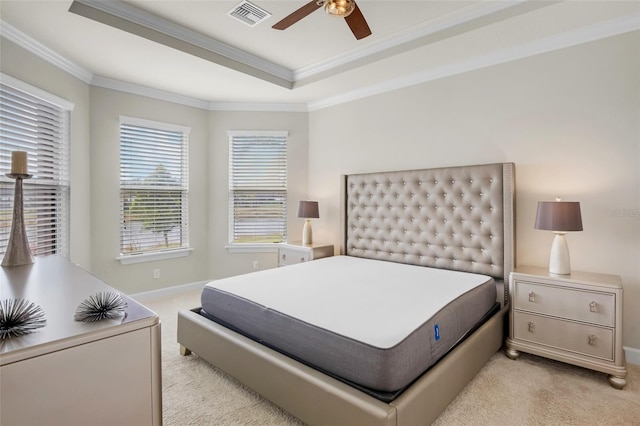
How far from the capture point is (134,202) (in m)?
4.06

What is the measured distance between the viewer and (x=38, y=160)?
3.00 metres

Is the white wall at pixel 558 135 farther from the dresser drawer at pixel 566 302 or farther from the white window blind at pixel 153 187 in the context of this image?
the white window blind at pixel 153 187

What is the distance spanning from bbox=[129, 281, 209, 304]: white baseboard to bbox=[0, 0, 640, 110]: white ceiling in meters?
2.56

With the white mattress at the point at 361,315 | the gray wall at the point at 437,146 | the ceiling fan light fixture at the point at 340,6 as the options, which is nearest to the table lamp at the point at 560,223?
the gray wall at the point at 437,146

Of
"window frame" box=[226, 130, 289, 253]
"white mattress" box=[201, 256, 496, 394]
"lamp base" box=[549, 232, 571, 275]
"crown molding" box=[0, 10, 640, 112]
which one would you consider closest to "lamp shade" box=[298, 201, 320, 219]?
"window frame" box=[226, 130, 289, 253]

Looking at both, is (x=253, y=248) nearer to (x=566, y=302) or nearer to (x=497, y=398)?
(x=497, y=398)

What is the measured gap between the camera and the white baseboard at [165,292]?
4.12 metres

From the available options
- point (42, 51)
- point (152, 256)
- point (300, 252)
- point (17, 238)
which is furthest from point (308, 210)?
point (42, 51)

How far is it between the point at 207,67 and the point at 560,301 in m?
3.78

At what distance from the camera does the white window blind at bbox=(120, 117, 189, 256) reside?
3.98 meters

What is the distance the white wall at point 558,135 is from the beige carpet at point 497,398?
0.71 metres

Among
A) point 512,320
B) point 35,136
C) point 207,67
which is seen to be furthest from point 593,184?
point 35,136

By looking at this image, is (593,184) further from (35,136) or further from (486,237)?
(35,136)

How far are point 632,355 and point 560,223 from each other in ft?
4.01
